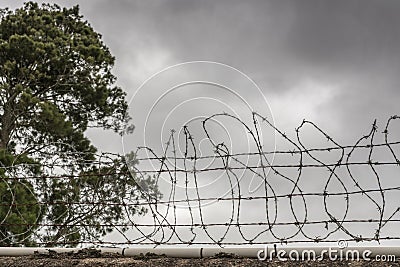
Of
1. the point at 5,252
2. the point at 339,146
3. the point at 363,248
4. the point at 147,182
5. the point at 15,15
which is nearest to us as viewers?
the point at 363,248

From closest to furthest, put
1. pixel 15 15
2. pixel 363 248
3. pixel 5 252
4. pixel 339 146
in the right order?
pixel 363 248 → pixel 339 146 → pixel 5 252 → pixel 15 15

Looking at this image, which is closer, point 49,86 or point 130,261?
point 130,261

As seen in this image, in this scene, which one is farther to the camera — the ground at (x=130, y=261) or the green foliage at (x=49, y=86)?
the green foliage at (x=49, y=86)

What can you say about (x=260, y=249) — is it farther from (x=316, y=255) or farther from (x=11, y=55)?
(x=11, y=55)

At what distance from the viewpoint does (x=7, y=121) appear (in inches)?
457

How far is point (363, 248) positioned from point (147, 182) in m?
1.83

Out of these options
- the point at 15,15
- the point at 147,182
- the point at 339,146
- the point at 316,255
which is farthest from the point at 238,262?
the point at 15,15

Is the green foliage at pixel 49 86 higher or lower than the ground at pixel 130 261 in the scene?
higher

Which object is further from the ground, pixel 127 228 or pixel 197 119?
pixel 197 119

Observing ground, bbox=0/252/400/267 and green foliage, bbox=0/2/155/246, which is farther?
green foliage, bbox=0/2/155/246

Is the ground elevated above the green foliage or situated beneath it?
situated beneath

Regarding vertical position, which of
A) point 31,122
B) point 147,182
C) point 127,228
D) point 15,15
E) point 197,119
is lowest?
point 127,228

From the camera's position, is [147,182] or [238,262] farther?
[147,182]

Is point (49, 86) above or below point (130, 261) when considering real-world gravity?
above
